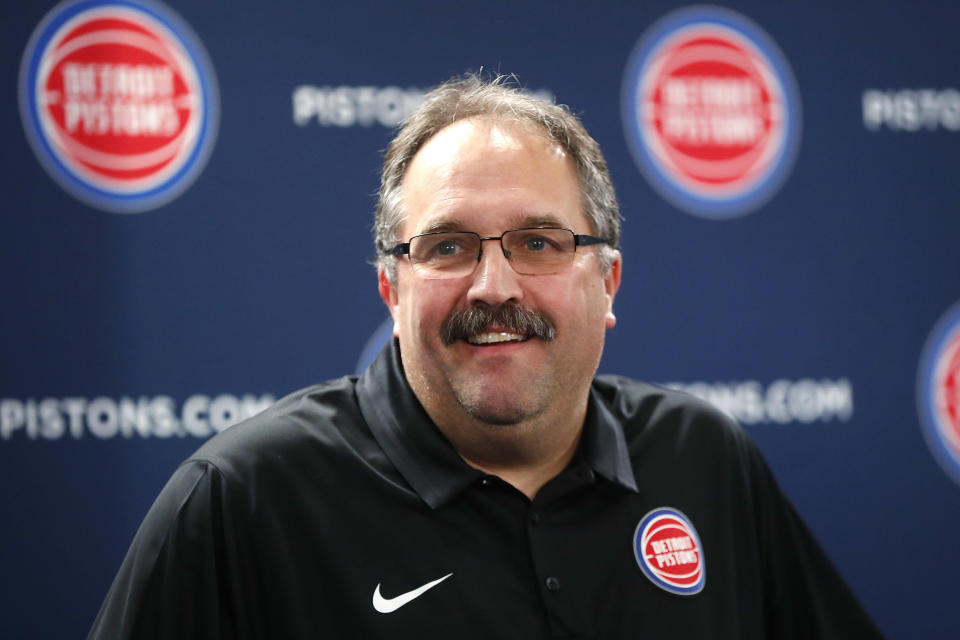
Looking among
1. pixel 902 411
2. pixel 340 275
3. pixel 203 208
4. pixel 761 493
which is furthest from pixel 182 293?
pixel 902 411

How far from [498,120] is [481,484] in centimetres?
52

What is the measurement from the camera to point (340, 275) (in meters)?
2.07

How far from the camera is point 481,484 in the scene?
3.98 feet

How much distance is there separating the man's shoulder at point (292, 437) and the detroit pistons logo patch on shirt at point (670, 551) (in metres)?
0.42

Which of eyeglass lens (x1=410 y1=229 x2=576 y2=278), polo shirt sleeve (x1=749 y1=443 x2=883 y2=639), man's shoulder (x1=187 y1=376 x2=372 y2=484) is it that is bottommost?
polo shirt sleeve (x1=749 y1=443 x2=883 y2=639)

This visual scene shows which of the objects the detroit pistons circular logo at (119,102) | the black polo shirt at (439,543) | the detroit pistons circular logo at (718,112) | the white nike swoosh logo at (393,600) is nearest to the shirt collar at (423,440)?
the black polo shirt at (439,543)

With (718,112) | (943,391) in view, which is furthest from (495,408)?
(943,391)

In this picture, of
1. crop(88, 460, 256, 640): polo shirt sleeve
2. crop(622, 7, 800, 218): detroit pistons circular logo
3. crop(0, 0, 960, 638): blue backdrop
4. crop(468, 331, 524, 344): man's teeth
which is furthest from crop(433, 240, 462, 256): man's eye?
crop(622, 7, 800, 218): detroit pistons circular logo

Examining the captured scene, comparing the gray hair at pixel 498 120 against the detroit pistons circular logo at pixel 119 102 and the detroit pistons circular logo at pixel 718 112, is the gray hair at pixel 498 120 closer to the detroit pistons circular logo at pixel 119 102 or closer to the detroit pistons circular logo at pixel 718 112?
the detroit pistons circular logo at pixel 119 102

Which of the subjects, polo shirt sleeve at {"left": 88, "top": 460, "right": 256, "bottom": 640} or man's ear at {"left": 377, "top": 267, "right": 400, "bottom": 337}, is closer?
polo shirt sleeve at {"left": 88, "top": 460, "right": 256, "bottom": 640}

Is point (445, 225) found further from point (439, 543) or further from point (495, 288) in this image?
point (439, 543)

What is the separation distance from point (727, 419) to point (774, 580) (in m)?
0.26

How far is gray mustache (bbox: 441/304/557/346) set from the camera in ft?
3.90

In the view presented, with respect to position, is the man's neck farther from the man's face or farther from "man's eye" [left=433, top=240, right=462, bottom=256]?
"man's eye" [left=433, top=240, right=462, bottom=256]
